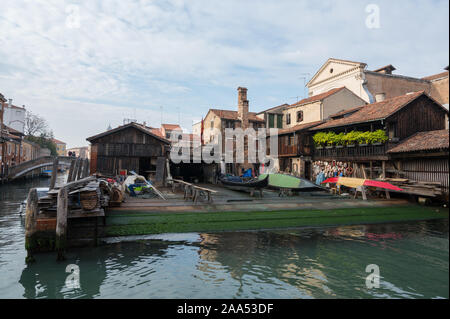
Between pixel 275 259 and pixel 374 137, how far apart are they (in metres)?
16.2

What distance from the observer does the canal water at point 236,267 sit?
7371 millimetres

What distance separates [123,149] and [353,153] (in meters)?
19.8

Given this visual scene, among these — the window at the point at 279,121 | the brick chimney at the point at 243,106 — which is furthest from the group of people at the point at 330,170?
the window at the point at 279,121

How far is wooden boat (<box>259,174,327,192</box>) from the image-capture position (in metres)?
18.0

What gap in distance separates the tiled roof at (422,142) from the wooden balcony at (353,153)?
108cm

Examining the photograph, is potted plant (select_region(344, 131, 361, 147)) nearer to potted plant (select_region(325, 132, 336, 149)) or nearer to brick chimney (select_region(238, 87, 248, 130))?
potted plant (select_region(325, 132, 336, 149))

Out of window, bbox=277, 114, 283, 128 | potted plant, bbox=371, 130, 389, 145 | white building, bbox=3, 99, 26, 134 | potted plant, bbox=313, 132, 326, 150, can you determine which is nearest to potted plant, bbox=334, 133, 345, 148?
potted plant, bbox=313, 132, 326, 150

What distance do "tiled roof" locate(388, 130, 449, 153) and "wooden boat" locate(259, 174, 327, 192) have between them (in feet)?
21.2

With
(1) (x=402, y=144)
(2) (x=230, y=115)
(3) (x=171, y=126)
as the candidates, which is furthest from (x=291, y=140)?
(3) (x=171, y=126)

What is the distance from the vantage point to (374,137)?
21.7m

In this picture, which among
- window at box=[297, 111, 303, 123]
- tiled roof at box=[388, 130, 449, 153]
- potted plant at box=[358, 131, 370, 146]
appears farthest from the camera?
window at box=[297, 111, 303, 123]

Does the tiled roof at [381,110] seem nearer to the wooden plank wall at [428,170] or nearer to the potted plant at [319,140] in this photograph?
the potted plant at [319,140]

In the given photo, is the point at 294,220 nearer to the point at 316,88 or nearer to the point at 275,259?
the point at 275,259

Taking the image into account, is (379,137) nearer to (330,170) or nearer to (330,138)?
(330,138)
